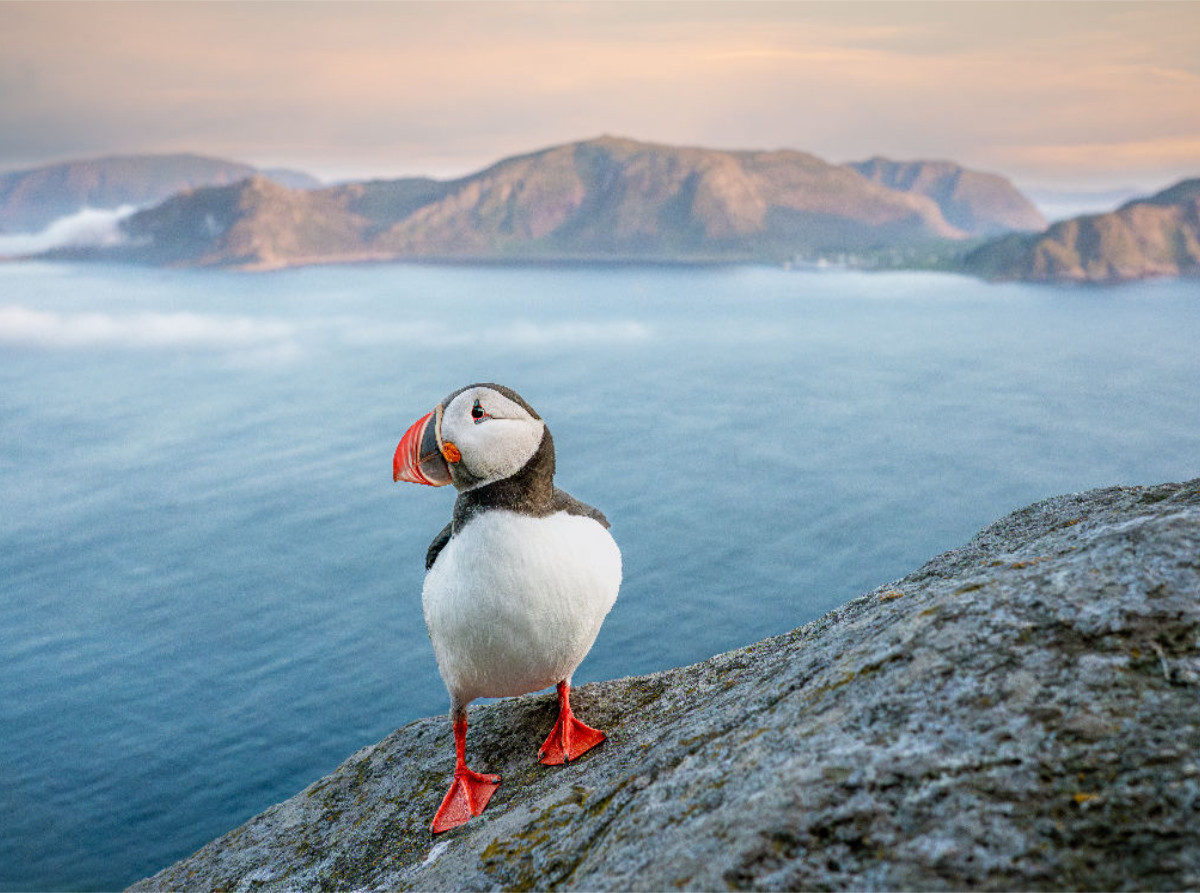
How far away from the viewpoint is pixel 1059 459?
8406cm

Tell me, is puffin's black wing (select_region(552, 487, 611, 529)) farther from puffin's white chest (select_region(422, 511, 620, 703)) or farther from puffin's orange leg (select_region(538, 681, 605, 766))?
puffin's orange leg (select_region(538, 681, 605, 766))

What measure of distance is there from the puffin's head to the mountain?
215 meters

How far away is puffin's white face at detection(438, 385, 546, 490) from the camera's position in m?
6.25

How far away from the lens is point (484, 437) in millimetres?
6230

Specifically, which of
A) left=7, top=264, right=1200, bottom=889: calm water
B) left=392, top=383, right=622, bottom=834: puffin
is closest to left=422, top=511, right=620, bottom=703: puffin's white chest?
left=392, top=383, right=622, bottom=834: puffin

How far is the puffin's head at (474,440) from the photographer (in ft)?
20.5

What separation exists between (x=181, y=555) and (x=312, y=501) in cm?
1371

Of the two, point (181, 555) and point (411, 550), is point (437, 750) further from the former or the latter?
point (181, 555)

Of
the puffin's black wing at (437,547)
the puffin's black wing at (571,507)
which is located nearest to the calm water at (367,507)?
the puffin's black wing at (437,547)

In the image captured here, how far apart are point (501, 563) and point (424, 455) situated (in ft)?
3.09

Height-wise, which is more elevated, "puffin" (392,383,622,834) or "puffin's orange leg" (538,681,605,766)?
"puffin" (392,383,622,834)

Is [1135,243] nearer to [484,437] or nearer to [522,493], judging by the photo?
[522,493]

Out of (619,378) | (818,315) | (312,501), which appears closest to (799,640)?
(312,501)

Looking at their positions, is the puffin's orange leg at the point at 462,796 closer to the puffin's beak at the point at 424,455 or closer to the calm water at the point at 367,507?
the puffin's beak at the point at 424,455
